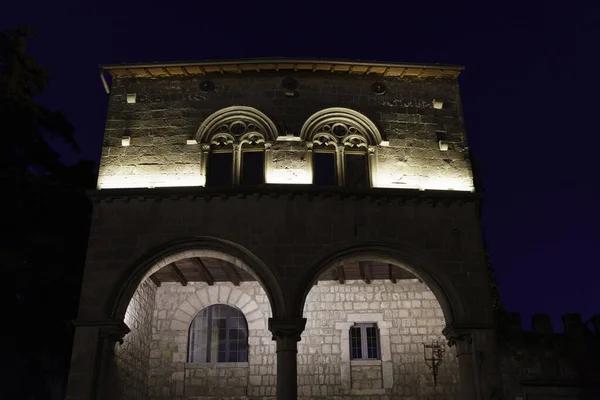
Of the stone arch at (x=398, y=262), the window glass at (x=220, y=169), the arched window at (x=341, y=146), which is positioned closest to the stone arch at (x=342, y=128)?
the arched window at (x=341, y=146)

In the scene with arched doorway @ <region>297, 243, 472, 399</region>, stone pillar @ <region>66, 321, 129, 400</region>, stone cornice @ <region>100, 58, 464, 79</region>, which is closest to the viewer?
stone pillar @ <region>66, 321, 129, 400</region>

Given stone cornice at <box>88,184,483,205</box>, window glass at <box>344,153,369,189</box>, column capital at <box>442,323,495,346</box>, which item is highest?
window glass at <box>344,153,369,189</box>

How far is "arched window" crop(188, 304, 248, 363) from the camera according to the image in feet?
54.6

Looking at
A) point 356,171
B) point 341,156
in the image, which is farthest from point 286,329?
point 341,156

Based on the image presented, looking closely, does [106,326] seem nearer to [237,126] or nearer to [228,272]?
[228,272]

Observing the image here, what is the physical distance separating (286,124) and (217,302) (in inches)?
215

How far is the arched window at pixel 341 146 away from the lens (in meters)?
14.8

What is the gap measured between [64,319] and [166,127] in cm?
689

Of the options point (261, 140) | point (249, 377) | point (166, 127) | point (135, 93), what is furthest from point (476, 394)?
point (135, 93)

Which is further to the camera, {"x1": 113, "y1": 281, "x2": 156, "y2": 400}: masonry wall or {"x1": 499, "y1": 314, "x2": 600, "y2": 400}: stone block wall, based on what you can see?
{"x1": 499, "y1": 314, "x2": 600, "y2": 400}: stone block wall

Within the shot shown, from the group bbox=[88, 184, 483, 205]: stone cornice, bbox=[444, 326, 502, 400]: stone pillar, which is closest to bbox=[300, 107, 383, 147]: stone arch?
bbox=[88, 184, 483, 205]: stone cornice

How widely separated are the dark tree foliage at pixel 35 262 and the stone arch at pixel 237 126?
5947 mm

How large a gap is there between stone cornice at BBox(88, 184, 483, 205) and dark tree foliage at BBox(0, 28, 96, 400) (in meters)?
4.85

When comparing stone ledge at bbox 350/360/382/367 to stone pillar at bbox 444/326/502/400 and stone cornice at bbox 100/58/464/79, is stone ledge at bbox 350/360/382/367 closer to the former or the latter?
stone pillar at bbox 444/326/502/400
